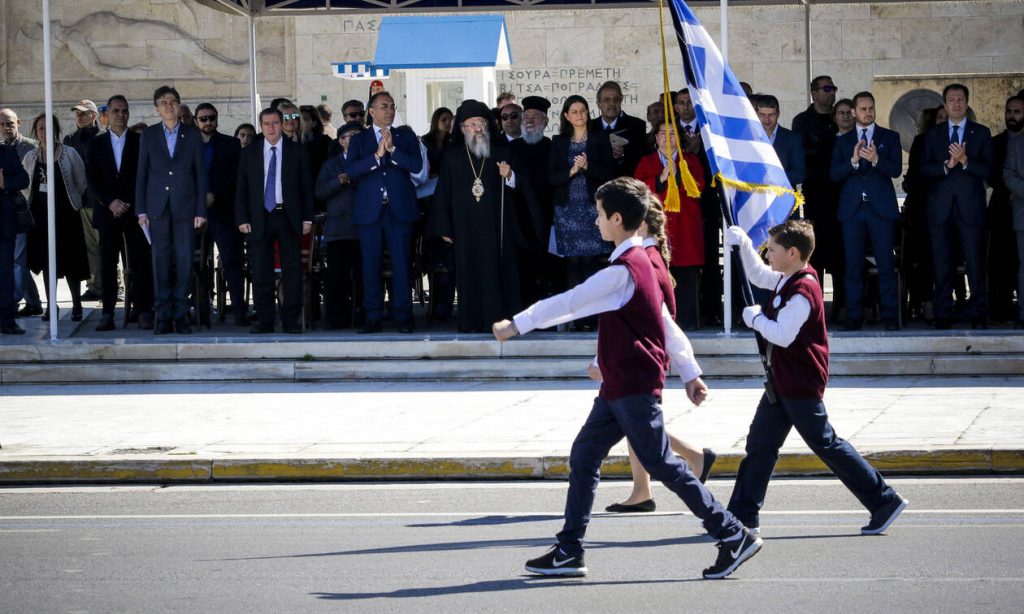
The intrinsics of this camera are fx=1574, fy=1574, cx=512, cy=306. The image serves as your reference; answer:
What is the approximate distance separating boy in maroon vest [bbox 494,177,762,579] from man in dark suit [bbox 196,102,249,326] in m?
8.48

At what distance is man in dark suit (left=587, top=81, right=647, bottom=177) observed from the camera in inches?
567

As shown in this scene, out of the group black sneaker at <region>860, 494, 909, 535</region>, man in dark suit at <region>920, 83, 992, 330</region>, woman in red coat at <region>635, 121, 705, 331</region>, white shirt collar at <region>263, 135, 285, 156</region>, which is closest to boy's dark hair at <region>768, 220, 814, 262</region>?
black sneaker at <region>860, 494, 909, 535</region>

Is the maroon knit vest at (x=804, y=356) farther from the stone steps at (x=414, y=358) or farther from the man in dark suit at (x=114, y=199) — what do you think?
the man in dark suit at (x=114, y=199)

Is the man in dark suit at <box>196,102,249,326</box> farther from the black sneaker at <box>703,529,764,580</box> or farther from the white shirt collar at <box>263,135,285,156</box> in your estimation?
the black sneaker at <box>703,529,764,580</box>

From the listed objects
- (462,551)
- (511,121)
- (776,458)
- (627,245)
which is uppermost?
(511,121)

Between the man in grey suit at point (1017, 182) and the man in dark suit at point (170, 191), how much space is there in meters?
7.27

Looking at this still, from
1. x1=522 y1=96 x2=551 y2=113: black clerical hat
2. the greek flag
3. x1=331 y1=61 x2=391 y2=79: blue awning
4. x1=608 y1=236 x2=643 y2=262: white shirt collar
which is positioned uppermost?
x1=331 y1=61 x2=391 y2=79: blue awning

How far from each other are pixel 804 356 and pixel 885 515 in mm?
924

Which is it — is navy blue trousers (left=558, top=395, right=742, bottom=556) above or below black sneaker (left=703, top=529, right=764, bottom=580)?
above

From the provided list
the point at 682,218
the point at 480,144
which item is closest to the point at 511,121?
the point at 480,144

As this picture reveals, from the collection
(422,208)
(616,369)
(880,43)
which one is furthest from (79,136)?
(880,43)

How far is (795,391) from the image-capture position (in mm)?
7547

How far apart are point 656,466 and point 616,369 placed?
465mm

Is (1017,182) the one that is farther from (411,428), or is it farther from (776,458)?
(776,458)
